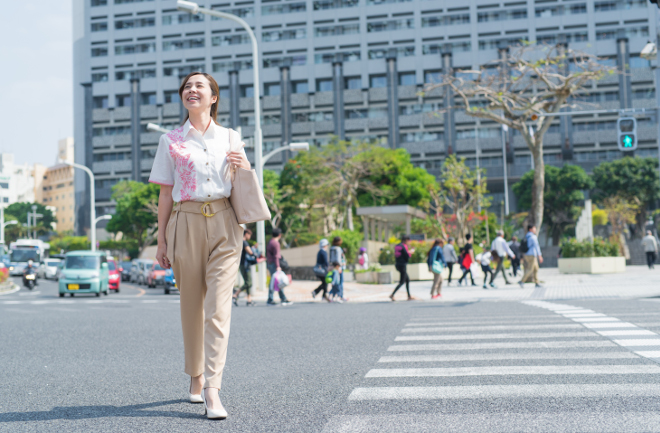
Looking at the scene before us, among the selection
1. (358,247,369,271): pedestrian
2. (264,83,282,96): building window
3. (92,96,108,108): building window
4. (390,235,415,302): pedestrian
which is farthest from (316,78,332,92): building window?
(390,235,415,302): pedestrian

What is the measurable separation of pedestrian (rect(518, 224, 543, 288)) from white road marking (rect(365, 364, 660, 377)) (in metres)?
14.4

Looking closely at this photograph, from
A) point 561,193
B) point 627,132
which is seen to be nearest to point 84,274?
point 627,132

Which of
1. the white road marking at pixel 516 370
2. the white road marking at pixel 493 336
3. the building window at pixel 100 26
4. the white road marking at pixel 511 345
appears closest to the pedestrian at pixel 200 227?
the white road marking at pixel 516 370

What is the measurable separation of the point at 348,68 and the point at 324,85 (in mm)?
3368

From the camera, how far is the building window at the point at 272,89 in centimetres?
7773

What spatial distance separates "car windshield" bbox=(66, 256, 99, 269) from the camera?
24.8 m

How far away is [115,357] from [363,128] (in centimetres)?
6958

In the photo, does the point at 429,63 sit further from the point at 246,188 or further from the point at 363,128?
the point at 246,188

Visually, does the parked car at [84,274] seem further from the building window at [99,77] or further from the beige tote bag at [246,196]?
the building window at [99,77]

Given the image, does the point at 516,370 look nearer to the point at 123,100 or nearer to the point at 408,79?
the point at 408,79

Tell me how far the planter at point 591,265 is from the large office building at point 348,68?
43.7 meters

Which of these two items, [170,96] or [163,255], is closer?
[163,255]

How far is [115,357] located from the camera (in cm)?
710

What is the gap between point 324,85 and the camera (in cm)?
7738
